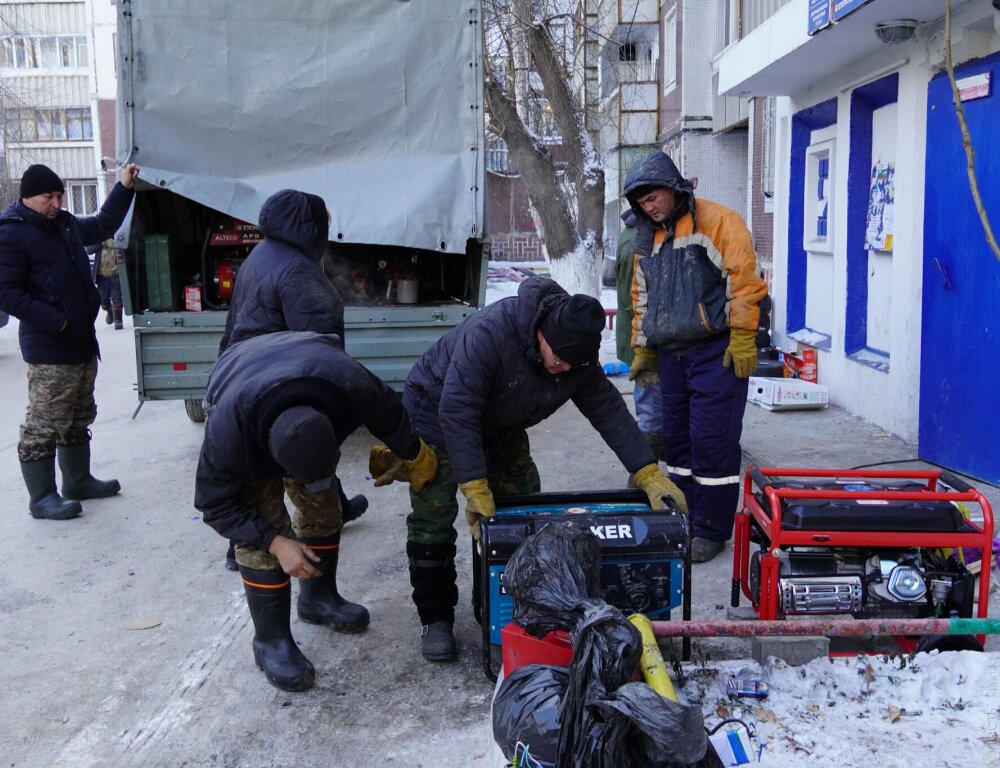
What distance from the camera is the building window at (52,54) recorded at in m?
37.1

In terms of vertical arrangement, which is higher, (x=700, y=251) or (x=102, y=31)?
(x=102, y=31)

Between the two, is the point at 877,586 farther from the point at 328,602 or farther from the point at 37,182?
the point at 37,182

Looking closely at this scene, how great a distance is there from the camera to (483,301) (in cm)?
666

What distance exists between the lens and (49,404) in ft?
18.4

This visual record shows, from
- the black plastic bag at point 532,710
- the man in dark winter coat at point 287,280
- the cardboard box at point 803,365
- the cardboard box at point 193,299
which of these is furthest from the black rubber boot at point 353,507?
the cardboard box at point 803,365

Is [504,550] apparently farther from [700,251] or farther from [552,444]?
[552,444]

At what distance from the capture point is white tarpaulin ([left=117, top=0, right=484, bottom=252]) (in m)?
6.31

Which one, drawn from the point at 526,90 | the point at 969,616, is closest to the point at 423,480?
the point at 969,616

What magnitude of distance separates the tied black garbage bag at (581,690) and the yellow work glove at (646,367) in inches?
84.0

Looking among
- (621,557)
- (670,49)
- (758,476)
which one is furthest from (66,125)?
(621,557)

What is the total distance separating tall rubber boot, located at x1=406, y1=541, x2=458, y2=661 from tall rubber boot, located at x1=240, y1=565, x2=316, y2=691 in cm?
45

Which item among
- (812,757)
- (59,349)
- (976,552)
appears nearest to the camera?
(812,757)

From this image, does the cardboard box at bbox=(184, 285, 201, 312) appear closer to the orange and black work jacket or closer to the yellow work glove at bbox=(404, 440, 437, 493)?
Answer: the orange and black work jacket

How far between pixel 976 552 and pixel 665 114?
1618 centimetres
